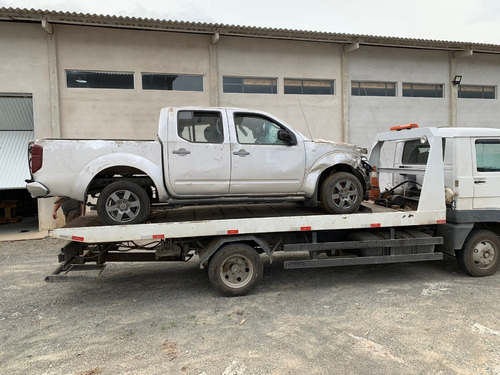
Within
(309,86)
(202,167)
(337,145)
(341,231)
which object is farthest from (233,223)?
(309,86)

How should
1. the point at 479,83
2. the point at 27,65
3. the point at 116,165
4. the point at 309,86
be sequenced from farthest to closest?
the point at 479,83 < the point at 309,86 < the point at 27,65 < the point at 116,165

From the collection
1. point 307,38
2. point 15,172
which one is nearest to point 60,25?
point 15,172

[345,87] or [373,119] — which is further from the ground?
[345,87]

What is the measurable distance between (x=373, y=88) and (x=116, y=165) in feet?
34.4

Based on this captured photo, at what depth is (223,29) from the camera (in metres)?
10.3

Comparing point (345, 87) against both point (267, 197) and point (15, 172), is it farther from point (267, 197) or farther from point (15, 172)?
point (15, 172)

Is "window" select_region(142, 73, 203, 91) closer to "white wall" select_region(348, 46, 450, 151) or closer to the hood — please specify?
"white wall" select_region(348, 46, 450, 151)

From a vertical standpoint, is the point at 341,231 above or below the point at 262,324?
above

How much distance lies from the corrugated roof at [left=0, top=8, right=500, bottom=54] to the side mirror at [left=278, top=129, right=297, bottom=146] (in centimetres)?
659

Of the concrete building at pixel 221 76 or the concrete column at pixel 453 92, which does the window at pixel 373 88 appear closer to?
the concrete building at pixel 221 76

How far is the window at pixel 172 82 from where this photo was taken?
→ 10.6 m

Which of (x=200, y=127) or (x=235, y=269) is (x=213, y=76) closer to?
(x=200, y=127)

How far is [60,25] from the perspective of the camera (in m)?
9.95

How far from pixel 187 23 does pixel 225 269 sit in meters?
7.94
